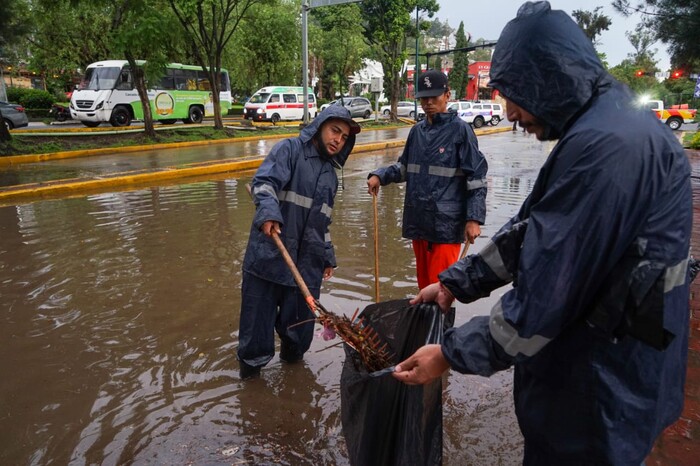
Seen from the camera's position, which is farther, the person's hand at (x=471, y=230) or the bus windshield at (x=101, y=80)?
the bus windshield at (x=101, y=80)

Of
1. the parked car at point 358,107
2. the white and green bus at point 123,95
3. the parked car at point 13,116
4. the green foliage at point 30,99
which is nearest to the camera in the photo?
the parked car at point 13,116

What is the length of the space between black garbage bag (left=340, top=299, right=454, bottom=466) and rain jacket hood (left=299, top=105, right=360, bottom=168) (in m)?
1.33

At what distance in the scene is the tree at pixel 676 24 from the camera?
962 centimetres

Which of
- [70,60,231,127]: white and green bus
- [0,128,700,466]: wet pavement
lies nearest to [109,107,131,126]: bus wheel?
[70,60,231,127]: white and green bus

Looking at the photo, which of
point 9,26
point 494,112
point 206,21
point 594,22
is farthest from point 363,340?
point 594,22

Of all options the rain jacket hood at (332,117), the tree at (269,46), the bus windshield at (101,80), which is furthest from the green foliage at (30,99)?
the rain jacket hood at (332,117)

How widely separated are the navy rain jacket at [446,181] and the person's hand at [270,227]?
4.08 feet

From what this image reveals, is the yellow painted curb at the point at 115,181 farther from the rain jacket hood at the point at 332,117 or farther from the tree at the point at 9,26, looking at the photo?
the rain jacket hood at the point at 332,117

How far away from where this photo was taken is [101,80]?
1981 centimetres

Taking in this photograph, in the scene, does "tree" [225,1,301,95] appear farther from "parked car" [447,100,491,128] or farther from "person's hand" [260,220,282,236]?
"person's hand" [260,220,282,236]

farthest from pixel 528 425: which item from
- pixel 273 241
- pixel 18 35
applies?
pixel 18 35

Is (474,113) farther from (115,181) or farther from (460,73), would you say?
(460,73)

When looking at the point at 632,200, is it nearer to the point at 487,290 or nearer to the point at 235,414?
the point at 487,290

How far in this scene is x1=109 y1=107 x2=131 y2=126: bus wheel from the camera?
66.0 ft
